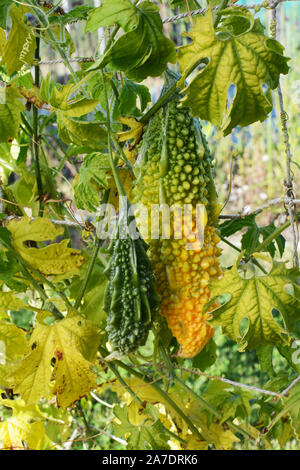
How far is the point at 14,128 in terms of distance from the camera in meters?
0.93

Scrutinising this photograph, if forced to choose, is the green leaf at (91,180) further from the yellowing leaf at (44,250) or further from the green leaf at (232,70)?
the green leaf at (232,70)

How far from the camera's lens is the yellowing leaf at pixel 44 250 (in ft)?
2.87

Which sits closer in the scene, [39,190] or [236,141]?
[39,190]

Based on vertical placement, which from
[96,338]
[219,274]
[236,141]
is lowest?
[96,338]

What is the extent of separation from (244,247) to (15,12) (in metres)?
0.66

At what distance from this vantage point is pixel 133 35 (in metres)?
0.69

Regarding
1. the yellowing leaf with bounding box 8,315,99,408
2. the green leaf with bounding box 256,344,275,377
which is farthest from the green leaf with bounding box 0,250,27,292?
the green leaf with bounding box 256,344,275,377

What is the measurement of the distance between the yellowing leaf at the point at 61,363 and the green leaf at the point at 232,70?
16.6 inches

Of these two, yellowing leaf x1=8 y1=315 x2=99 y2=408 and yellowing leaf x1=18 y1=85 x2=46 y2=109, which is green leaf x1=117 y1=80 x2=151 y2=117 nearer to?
yellowing leaf x1=18 y1=85 x2=46 y2=109

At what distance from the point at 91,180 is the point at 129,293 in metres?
0.32

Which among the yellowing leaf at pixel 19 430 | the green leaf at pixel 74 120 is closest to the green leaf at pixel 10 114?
the green leaf at pixel 74 120
